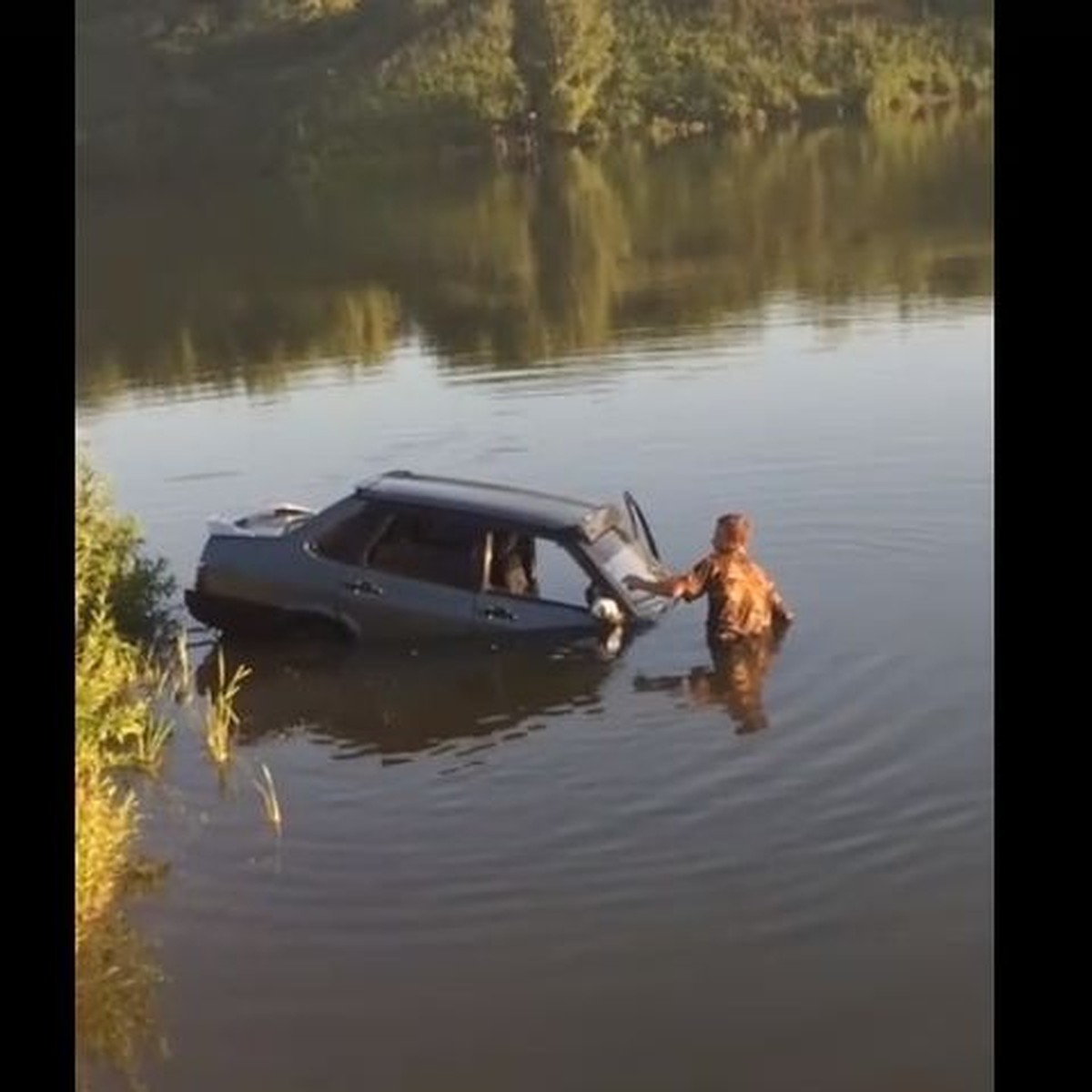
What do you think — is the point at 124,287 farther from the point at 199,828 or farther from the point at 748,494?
the point at 199,828

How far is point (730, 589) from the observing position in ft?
40.8

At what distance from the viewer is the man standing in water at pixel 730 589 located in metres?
12.2

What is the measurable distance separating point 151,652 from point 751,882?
5704 millimetres

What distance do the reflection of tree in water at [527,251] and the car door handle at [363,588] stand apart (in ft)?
28.0

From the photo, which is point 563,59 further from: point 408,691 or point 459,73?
point 408,691

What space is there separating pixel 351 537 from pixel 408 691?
52.4 inches

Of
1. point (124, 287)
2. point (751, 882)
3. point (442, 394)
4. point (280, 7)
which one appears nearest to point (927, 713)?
point (751, 882)

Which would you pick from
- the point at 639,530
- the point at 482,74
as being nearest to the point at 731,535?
the point at 639,530

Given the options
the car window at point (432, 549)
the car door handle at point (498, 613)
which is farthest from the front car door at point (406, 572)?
the car door handle at point (498, 613)

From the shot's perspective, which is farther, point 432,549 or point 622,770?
point 432,549

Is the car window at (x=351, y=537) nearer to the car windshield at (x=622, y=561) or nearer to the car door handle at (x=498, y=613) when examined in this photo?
the car door handle at (x=498, y=613)

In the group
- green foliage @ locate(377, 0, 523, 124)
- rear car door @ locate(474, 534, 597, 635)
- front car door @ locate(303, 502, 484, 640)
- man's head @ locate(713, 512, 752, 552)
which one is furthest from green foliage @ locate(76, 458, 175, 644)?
green foliage @ locate(377, 0, 523, 124)

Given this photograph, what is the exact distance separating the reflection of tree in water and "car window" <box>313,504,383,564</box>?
331 inches
